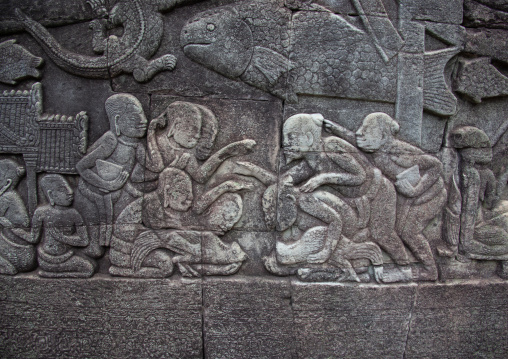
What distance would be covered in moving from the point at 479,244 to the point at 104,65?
3.46 meters

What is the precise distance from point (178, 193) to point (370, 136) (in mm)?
1628

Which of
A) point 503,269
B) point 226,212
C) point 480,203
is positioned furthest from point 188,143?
point 503,269

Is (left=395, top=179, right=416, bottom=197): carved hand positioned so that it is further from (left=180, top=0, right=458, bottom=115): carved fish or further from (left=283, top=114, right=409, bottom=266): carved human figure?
(left=180, top=0, right=458, bottom=115): carved fish

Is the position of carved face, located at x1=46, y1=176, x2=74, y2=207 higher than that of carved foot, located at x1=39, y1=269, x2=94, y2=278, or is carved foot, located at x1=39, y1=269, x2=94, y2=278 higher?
carved face, located at x1=46, y1=176, x2=74, y2=207

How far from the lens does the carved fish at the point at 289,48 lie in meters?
2.71

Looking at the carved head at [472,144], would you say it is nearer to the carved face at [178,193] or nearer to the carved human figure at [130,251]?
the carved face at [178,193]

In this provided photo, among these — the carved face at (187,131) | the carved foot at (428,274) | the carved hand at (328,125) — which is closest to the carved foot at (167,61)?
the carved face at (187,131)

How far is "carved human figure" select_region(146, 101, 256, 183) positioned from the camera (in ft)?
9.00

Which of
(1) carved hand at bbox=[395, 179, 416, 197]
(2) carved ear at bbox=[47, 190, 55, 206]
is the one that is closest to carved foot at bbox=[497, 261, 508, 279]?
(1) carved hand at bbox=[395, 179, 416, 197]

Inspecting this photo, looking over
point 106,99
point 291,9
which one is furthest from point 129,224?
point 291,9

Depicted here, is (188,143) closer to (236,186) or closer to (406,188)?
(236,186)

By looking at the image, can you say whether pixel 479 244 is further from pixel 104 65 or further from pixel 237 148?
pixel 104 65

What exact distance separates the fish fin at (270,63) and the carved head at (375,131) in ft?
2.53

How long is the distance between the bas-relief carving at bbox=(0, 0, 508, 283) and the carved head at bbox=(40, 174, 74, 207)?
0.04ft
